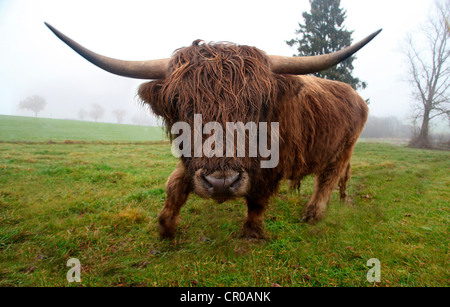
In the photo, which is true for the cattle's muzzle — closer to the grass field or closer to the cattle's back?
the grass field

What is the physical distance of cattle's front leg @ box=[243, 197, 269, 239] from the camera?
10.9ft

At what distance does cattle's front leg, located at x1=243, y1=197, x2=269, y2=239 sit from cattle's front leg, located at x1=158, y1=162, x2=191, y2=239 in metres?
1.00

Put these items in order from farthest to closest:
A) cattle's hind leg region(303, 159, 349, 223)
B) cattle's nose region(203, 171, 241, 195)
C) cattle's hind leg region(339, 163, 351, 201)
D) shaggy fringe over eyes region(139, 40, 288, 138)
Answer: cattle's hind leg region(339, 163, 351, 201)
cattle's hind leg region(303, 159, 349, 223)
shaggy fringe over eyes region(139, 40, 288, 138)
cattle's nose region(203, 171, 241, 195)

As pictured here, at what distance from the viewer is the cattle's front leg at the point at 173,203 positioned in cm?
320

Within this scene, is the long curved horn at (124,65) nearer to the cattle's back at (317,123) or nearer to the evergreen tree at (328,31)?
the cattle's back at (317,123)

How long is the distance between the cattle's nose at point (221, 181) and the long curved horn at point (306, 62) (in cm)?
150

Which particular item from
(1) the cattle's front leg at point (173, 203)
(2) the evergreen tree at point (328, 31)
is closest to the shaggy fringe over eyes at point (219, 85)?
(1) the cattle's front leg at point (173, 203)

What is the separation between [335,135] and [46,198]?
591 centimetres

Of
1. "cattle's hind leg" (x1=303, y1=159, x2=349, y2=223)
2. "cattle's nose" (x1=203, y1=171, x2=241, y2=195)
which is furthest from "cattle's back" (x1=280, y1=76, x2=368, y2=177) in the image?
"cattle's nose" (x1=203, y1=171, x2=241, y2=195)

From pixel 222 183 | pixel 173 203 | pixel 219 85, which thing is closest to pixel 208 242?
pixel 173 203
